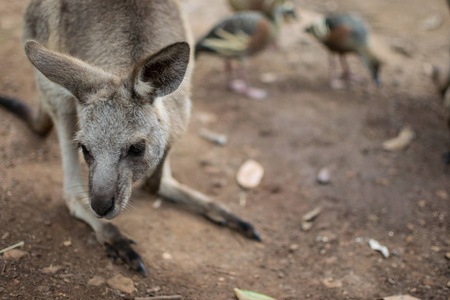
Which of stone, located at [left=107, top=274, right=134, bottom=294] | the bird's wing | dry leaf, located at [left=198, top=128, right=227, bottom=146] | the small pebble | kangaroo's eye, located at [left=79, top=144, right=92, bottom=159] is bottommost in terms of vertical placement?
dry leaf, located at [left=198, top=128, right=227, bottom=146]

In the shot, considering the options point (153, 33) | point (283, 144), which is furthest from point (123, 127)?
point (283, 144)

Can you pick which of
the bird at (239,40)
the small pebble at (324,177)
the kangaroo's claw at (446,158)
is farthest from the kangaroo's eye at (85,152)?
the kangaroo's claw at (446,158)

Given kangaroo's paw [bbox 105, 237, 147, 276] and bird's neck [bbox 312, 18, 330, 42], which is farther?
bird's neck [bbox 312, 18, 330, 42]

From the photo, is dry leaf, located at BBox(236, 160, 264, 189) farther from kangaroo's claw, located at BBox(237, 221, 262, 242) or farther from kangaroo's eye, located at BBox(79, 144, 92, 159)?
kangaroo's eye, located at BBox(79, 144, 92, 159)

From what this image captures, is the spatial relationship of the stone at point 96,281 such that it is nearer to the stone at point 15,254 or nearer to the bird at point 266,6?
the stone at point 15,254

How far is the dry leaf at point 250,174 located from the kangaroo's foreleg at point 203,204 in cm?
56

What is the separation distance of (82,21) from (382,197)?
2.91 meters

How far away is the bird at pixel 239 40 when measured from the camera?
5258 mm

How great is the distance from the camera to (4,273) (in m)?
2.55

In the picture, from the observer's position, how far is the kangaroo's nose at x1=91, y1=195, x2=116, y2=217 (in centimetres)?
217

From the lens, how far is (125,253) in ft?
9.14

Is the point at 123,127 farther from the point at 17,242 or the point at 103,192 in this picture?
the point at 17,242

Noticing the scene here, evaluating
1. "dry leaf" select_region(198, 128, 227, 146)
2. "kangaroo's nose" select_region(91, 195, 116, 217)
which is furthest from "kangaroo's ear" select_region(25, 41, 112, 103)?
"dry leaf" select_region(198, 128, 227, 146)

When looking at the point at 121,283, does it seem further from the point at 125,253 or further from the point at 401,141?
the point at 401,141
